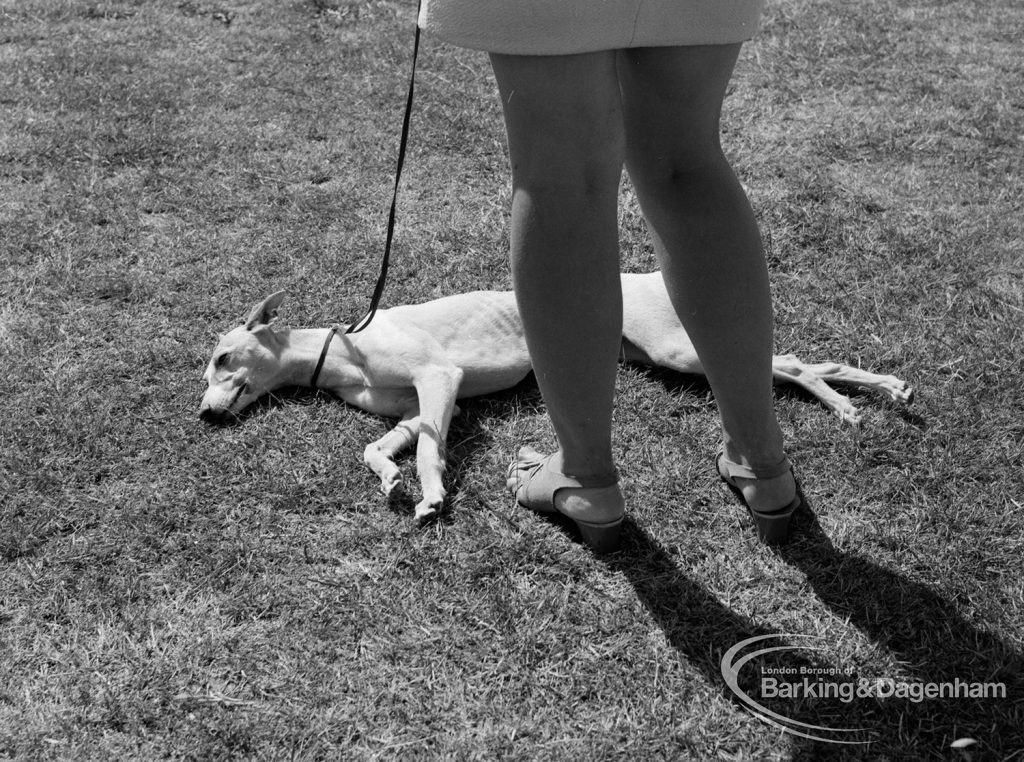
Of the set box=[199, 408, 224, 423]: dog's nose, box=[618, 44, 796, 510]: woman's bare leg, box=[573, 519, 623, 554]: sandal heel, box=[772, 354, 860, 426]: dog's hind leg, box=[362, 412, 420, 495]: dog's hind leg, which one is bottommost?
box=[199, 408, 224, 423]: dog's nose

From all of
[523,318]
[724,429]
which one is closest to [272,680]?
[523,318]

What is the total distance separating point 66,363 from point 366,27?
4.12 metres

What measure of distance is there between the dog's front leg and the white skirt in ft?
4.60

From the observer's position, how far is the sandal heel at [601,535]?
2650 mm

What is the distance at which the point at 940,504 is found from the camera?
2.81 m

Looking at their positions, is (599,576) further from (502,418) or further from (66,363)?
(66,363)

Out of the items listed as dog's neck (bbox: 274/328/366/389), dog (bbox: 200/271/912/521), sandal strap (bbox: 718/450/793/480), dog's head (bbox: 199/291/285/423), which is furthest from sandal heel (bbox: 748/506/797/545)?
dog's head (bbox: 199/291/285/423)

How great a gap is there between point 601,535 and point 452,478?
2.08ft

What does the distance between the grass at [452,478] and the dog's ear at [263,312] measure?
25cm

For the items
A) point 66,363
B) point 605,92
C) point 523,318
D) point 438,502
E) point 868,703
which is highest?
point 605,92

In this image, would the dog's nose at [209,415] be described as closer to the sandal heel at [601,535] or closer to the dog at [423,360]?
the dog at [423,360]

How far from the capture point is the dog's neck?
11.7 ft

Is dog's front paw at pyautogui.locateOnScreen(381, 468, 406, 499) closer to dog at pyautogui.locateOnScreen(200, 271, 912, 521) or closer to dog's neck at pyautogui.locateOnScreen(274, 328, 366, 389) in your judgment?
dog at pyautogui.locateOnScreen(200, 271, 912, 521)

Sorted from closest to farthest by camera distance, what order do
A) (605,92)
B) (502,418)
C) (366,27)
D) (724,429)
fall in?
(605,92), (724,429), (502,418), (366,27)
